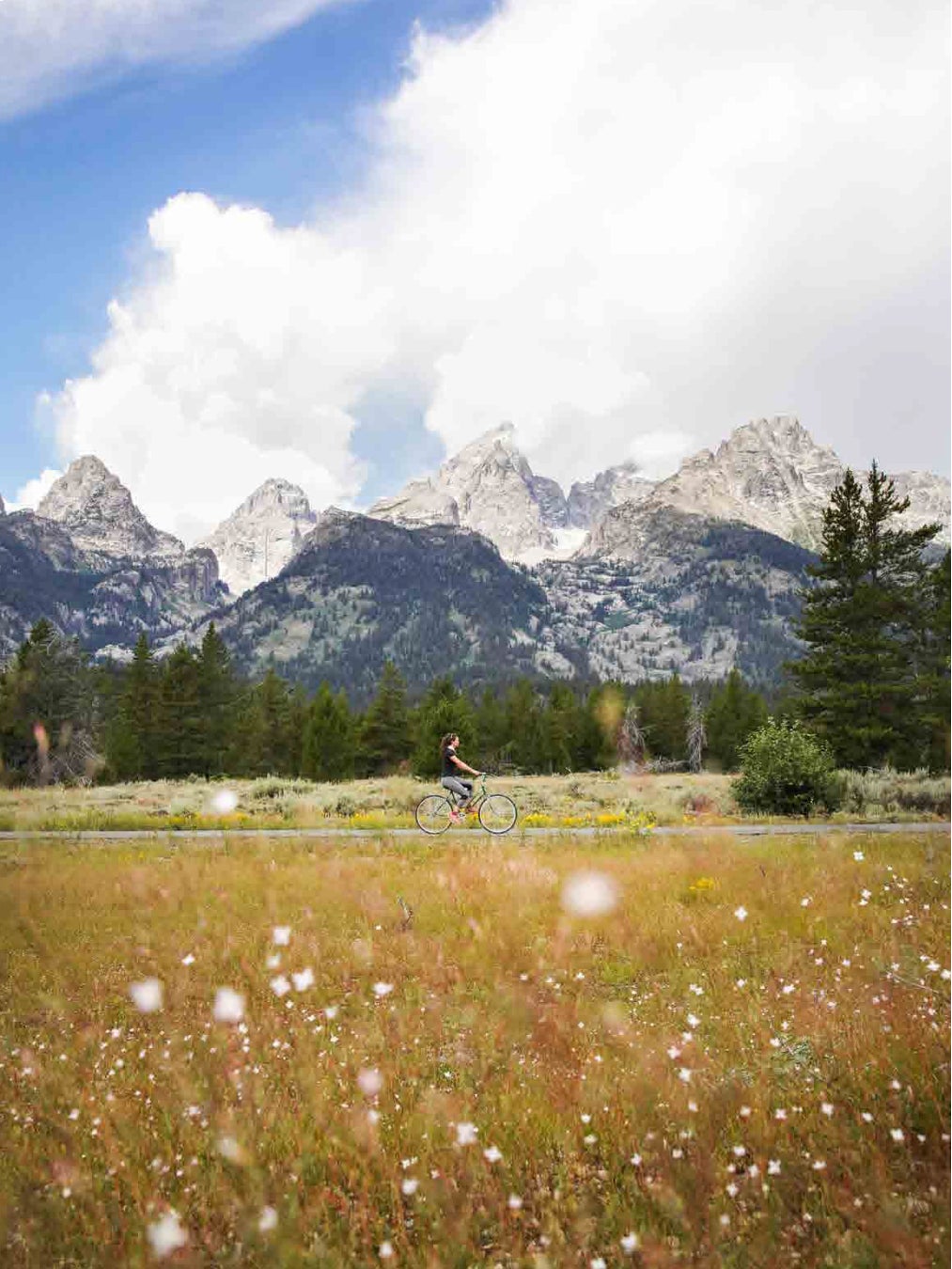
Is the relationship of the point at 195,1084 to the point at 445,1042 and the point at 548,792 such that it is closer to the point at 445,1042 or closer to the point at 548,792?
the point at 445,1042

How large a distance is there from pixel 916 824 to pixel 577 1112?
16695 millimetres

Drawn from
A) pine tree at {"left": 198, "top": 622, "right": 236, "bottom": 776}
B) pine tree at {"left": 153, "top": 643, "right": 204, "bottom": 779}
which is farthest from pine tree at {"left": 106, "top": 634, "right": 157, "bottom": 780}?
pine tree at {"left": 198, "top": 622, "right": 236, "bottom": 776}

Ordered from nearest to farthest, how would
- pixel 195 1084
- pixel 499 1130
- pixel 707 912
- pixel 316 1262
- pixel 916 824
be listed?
pixel 316 1262
pixel 499 1130
pixel 195 1084
pixel 707 912
pixel 916 824

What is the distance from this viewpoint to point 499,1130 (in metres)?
4.28

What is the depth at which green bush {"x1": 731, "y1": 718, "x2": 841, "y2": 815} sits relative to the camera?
22.7 meters

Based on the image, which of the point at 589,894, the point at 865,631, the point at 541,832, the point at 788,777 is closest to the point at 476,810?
A: the point at 541,832

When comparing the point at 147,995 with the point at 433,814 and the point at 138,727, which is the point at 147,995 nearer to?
the point at 433,814

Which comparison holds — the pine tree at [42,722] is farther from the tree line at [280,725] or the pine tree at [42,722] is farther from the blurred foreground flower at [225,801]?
the blurred foreground flower at [225,801]

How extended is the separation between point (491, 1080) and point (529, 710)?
79.1 meters

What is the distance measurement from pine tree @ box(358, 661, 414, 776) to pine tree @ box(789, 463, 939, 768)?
4288 cm

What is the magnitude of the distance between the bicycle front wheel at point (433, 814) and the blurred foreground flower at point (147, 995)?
425 inches

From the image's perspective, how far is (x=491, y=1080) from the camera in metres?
5.03

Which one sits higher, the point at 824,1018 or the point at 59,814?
the point at 824,1018

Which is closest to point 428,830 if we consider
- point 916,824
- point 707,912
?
point 707,912
